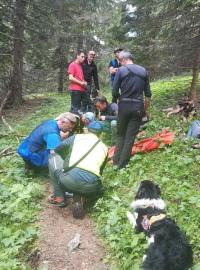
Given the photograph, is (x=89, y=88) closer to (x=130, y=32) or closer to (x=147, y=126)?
(x=147, y=126)

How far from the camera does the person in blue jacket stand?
7.93 meters

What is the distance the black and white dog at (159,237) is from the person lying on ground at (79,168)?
1175 mm

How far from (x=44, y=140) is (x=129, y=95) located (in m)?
2.00

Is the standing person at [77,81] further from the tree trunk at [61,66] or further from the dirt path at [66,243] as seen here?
the tree trunk at [61,66]

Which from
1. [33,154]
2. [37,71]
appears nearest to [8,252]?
[33,154]

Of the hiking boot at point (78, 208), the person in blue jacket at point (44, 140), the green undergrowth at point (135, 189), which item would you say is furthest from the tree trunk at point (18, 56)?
the hiking boot at point (78, 208)

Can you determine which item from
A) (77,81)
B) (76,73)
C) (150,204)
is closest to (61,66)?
(76,73)

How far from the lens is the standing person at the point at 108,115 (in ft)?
34.4

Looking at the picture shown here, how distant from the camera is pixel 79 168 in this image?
6895mm

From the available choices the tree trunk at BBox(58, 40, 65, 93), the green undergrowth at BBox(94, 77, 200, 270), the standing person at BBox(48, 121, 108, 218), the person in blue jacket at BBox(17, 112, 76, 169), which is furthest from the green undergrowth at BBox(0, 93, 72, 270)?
the tree trunk at BBox(58, 40, 65, 93)

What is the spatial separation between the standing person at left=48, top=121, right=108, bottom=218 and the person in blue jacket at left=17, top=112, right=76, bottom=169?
24.9 inches

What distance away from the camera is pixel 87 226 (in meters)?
6.79

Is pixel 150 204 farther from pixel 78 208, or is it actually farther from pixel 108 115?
pixel 108 115

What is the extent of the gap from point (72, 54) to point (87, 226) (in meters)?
24.5
